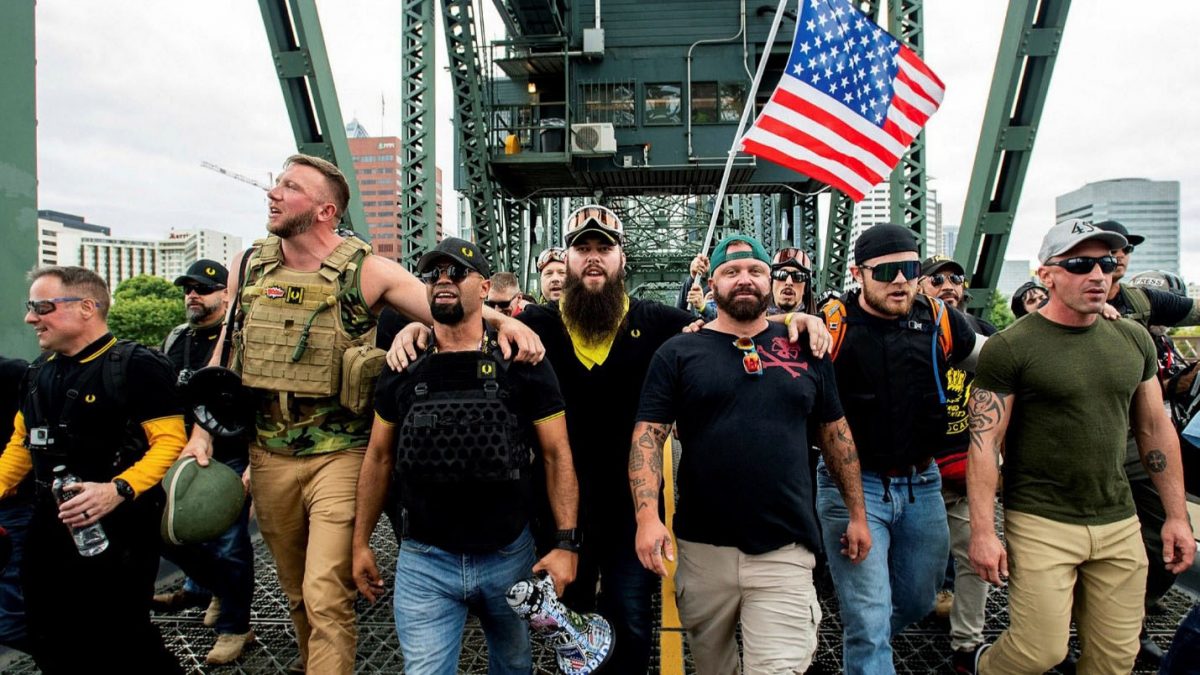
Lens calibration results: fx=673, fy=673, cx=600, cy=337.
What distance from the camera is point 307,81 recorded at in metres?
6.71

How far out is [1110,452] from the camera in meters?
2.98

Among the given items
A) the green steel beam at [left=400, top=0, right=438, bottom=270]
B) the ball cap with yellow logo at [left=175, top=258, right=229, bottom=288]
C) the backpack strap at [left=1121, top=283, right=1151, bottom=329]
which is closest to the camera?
the backpack strap at [left=1121, top=283, right=1151, bottom=329]

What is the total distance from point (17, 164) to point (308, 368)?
2.48 metres

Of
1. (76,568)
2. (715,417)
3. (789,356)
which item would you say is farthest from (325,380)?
(789,356)

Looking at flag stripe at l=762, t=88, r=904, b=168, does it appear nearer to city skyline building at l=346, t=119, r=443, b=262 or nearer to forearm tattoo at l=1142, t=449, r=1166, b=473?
forearm tattoo at l=1142, t=449, r=1166, b=473

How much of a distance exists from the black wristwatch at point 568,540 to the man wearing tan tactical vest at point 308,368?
0.87 metres

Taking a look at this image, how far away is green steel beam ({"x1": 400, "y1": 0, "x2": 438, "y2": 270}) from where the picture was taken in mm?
8375

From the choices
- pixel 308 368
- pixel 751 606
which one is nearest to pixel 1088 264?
pixel 751 606

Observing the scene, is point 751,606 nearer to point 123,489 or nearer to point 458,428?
point 458,428

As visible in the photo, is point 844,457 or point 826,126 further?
point 826,126

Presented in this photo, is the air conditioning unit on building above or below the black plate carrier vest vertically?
above

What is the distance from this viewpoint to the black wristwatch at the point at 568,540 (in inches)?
112

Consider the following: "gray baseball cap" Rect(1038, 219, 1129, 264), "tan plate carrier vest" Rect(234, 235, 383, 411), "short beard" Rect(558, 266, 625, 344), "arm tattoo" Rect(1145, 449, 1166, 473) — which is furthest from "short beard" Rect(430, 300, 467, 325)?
"arm tattoo" Rect(1145, 449, 1166, 473)

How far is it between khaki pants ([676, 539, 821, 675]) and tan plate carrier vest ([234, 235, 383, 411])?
5.84ft
